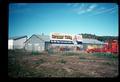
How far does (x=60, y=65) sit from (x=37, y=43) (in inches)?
12.7

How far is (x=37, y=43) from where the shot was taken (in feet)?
7.50

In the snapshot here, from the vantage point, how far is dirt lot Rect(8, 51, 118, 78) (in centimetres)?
225

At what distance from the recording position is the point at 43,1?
2.27 meters

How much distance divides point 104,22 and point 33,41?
75 cm

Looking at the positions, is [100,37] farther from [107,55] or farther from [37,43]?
[37,43]

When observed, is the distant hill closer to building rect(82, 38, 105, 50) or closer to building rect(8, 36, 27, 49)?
building rect(82, 38, 105, 50)

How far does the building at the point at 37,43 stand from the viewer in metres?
2.27

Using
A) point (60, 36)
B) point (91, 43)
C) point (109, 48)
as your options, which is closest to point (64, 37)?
point (60, 36)

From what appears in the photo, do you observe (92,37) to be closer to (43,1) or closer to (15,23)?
(43,1)

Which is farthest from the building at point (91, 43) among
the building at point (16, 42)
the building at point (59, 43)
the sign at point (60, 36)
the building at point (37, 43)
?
the building at point (16, 42)
